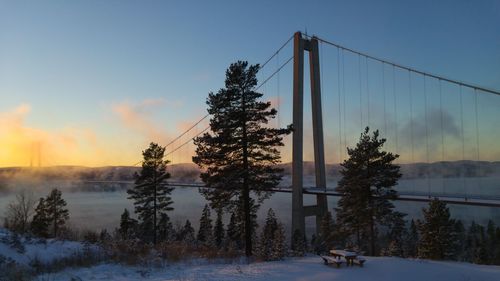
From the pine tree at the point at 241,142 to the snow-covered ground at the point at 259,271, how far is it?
6209 mm

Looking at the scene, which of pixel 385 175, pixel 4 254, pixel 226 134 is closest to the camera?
pixel 4 254

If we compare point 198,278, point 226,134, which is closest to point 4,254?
point 198,278

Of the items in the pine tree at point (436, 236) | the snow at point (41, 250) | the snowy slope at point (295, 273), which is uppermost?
the snow at point (41, 250)

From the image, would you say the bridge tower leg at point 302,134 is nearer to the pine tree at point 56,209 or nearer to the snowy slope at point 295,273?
the snowy slope at point 295,273

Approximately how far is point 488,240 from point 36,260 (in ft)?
326

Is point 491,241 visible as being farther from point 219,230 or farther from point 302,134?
point 302,134

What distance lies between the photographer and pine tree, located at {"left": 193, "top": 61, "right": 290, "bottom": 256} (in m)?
20.5

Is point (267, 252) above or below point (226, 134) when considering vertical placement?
below

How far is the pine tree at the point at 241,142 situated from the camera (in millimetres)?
20531

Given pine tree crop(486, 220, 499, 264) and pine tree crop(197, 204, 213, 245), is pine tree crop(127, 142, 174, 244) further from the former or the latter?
pine tree crop(486, 220, 499, 264)

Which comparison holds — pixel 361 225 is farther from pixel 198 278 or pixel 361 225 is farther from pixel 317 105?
pixel 198 278

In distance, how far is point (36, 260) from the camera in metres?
13.1

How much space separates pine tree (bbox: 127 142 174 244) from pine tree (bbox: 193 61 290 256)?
23033 millimetres

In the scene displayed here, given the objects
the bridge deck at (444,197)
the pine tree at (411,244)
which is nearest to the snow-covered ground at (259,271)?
the bridge deck at (444,197)
